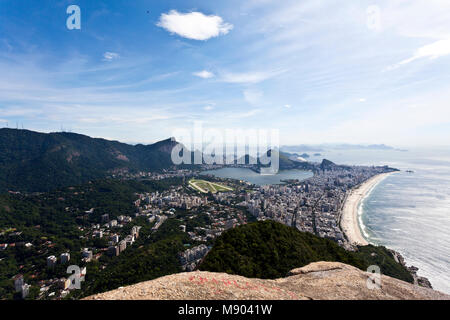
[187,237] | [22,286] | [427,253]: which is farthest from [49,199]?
[427,253]

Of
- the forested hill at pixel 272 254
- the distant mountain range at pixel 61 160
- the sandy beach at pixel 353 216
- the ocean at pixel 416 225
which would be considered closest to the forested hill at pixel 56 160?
the distant mountain range at pixel 61 160

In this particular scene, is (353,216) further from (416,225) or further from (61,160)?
(61,160)

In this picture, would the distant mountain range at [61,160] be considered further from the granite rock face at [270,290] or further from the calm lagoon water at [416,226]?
the granite rock face at [270,290]

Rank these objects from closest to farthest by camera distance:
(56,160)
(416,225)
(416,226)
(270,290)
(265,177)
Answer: (270,290)
(416,226)
(416,225)
(56,160)
(265,177)

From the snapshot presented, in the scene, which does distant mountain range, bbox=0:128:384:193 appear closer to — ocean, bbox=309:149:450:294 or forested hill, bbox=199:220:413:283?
ocean, bbox=309:149:450:294

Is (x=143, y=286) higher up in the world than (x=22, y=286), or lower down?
higher up

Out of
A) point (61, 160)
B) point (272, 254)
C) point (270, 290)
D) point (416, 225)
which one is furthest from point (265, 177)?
point (270, 290)
